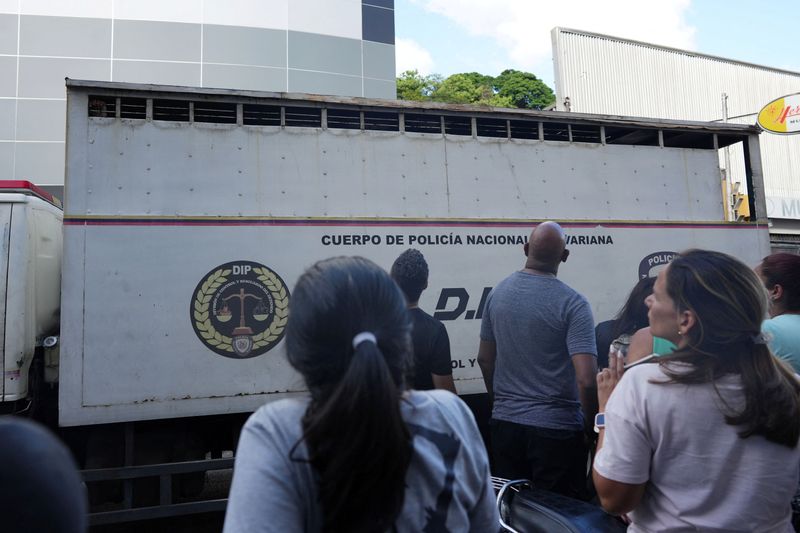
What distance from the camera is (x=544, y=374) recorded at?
293 centimetres

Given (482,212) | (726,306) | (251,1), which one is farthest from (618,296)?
(251,1)

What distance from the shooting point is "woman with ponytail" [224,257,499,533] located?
3.17 feet

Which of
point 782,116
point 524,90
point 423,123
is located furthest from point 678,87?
point 423,123

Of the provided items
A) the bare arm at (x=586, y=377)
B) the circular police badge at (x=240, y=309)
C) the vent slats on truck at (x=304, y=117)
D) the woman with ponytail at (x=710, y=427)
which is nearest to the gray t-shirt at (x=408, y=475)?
the woman with ponytail at (x=710, y=427)

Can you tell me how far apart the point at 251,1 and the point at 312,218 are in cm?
1118

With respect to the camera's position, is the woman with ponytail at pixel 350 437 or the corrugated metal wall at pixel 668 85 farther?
the corrugated metal wall at pixel 668 85

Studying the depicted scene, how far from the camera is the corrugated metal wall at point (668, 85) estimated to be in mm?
18781

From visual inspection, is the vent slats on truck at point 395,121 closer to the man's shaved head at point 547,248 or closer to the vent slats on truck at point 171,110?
the vent slats on truck at point 171,110

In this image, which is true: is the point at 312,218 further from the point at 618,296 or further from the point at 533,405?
the point at 618,296

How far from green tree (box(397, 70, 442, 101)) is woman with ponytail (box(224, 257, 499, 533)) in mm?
30869

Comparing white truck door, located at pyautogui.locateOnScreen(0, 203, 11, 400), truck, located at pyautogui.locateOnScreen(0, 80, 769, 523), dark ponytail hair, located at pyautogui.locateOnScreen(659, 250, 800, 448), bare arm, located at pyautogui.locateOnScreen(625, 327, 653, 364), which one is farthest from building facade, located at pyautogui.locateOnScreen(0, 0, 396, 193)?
dark ponytail hair, located at pyautogui.locateOnScreen(659, 250, 800, 448)

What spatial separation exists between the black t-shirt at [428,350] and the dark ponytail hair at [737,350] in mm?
1770

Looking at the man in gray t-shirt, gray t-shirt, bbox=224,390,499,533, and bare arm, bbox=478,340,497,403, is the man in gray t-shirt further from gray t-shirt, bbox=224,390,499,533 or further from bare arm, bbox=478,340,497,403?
gray t-shirt, bbox=224,390,499,533

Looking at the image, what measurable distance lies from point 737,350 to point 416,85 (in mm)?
32931
